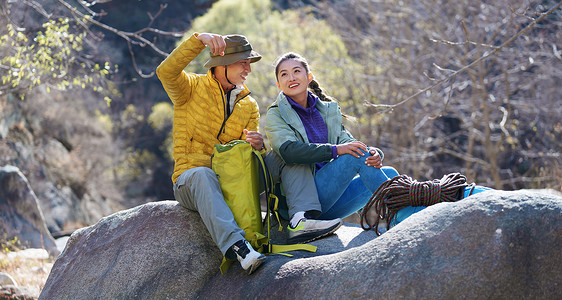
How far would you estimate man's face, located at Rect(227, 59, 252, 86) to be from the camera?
4.03 meters

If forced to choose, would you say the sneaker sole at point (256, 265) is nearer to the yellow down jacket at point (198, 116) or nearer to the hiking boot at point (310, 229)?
the hiking boot at point (310, 229)

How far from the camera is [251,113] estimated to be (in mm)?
4129

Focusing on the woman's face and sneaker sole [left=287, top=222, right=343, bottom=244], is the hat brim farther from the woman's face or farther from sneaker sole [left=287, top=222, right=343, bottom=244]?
sneaker sole [left=287, top=222, right=343, bottom=244]

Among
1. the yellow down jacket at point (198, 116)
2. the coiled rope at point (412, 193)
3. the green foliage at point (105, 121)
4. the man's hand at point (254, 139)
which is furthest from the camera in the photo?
the green foliage at point (105, 121)

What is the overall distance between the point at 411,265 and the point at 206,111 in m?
1.88

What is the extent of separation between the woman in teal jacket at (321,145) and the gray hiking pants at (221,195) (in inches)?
4.1

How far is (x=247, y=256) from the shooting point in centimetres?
317

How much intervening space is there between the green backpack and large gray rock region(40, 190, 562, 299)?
6.4 inches

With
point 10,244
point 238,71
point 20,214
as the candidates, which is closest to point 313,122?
point 238,71

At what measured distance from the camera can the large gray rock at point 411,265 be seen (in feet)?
8.26

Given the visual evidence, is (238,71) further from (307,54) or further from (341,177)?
(307,54)

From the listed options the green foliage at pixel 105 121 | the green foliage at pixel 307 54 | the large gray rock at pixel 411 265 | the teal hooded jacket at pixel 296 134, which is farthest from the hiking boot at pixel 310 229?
the green foliage at pixel 105 121

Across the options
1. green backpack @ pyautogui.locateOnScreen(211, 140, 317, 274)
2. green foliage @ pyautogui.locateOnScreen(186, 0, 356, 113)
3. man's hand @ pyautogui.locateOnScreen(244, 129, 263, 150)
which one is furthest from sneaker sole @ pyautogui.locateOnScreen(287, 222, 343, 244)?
green foliage @ pyautogui.locateOnScreen(186, 0, 356, 113)

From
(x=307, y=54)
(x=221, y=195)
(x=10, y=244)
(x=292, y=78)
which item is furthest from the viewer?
(x=307, y=54)
